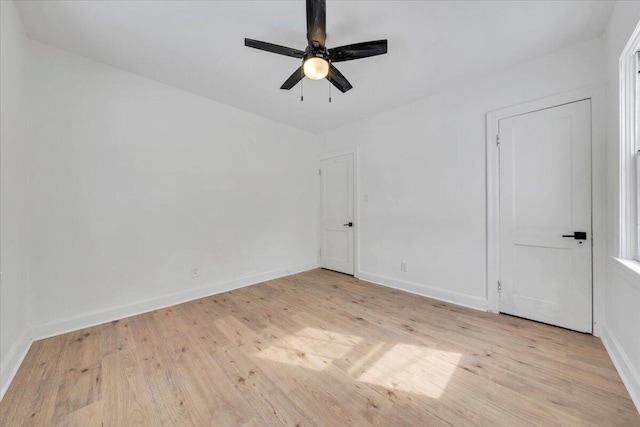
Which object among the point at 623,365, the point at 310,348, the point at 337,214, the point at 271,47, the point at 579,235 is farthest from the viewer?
the point at 337,214

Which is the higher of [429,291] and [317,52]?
[317,52]

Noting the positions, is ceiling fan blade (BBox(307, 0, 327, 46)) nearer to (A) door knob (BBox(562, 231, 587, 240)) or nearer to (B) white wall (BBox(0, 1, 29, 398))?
(B) white wall (BBox(0, 1, 29, 398))

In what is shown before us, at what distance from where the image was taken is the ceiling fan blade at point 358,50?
1.81m

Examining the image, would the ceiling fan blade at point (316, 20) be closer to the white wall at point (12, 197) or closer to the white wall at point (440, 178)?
the white wall at point (440, 178)

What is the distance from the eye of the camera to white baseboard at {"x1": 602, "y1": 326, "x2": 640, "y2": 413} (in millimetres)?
1443

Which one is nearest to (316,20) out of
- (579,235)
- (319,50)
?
(319,50)

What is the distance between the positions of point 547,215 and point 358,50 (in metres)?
2.34

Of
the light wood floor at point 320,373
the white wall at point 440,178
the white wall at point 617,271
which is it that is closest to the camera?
the light wood floor at point 320,373

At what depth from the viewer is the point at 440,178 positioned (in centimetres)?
305

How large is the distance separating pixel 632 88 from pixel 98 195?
461 cm

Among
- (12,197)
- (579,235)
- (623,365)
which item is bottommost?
(623,365)

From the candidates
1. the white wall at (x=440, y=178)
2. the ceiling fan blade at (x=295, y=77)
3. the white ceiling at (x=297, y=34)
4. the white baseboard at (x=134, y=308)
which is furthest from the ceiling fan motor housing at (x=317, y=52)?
the white baseboard at (x=134, y=308)

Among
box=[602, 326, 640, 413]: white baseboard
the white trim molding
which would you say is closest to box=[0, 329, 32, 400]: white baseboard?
box=[602, 326, 640, 413]: white baseboard

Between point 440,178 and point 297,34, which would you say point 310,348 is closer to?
point 440,178
